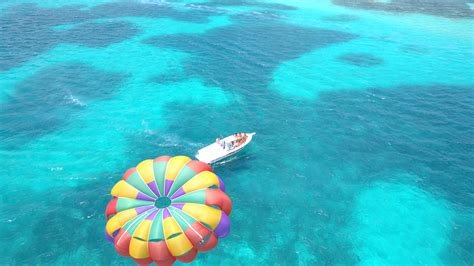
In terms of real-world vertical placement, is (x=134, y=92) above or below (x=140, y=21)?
below

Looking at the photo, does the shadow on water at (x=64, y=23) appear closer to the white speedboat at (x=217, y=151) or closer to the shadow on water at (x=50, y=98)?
the shadow on water at (x=50, y=98)

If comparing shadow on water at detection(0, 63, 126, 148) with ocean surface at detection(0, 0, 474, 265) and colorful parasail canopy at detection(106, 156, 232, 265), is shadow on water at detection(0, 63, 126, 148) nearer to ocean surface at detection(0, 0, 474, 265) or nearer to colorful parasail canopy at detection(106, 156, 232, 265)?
ocean surface at detection(0, 0, 474, 265)

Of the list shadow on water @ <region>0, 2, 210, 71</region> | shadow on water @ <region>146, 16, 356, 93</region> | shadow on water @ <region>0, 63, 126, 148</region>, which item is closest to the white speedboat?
shadow on water @ <region>146, 16, 356, 93</region>

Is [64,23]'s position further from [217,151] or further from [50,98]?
[217,151]

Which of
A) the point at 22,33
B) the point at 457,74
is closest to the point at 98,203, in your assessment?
the point at 22,33

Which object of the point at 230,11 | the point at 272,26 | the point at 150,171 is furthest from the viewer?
the point at 230,11

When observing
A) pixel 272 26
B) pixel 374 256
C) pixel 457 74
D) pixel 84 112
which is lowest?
pixel 374 256

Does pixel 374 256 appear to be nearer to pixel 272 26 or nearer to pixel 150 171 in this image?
pixel 150 171
